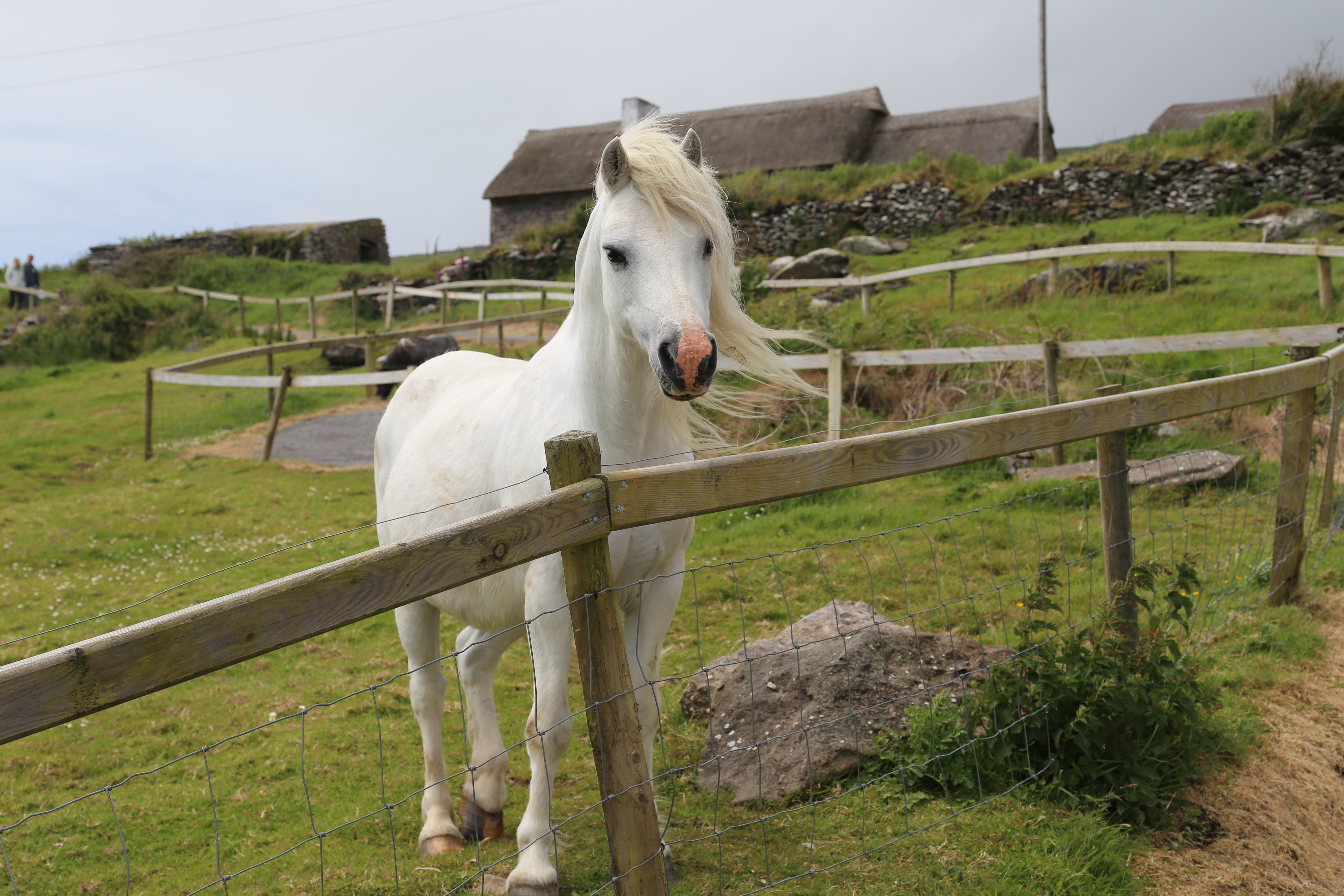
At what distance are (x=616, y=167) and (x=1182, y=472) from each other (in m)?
4.91

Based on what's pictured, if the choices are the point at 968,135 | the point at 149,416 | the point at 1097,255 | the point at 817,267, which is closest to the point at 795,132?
the point at 968,135

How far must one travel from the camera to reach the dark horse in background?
14.0 meters

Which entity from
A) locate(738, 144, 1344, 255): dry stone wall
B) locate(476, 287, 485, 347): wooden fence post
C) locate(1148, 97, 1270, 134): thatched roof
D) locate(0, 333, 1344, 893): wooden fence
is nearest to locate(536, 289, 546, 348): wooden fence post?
locate(476, 287, 485, 347): wooden fence post

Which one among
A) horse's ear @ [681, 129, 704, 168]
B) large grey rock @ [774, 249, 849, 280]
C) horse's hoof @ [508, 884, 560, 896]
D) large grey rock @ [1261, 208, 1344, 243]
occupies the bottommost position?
horse's hoof @ [508, 884, 560, 896]

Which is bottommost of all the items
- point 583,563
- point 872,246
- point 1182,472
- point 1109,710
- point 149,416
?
point 1109,710

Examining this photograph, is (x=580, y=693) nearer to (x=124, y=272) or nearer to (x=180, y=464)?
(x=180, y=464)

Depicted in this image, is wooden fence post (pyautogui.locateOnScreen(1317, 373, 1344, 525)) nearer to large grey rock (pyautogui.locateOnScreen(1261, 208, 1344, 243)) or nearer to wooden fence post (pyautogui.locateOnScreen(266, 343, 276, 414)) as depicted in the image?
Result: large grey rock (pyautogui.locateOnScreen(1261, 208, 1344, 243))

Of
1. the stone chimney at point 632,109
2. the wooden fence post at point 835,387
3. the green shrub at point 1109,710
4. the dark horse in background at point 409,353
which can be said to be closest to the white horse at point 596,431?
the green shrub at point 1109,710

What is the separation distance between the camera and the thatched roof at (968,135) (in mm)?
25141

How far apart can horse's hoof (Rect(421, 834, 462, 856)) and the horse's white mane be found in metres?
1.68

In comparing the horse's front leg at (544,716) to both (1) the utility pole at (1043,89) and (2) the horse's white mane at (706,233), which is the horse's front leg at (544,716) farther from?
(1) the utility pole at (1043,89)

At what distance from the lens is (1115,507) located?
3.18m

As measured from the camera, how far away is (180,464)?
36.8 feet

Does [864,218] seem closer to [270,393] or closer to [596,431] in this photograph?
[270,393]
